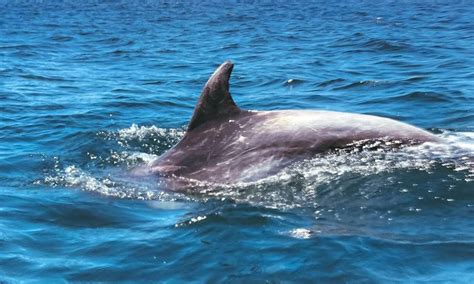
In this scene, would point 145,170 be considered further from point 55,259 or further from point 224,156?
point 55,259

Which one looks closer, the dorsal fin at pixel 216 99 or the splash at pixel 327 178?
the splash at pixel 327 178

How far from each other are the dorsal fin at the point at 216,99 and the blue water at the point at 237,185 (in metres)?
1.17

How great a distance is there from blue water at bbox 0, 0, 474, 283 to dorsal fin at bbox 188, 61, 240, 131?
1173 mm

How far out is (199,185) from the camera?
9.41 metres

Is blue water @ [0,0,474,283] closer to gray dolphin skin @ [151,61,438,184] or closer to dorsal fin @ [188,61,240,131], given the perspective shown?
gray dolphin skin @ [151,61,438,184]

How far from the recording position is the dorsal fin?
957 cm

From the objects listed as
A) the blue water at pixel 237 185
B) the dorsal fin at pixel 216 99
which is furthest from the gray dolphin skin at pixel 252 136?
the blue water at pixel 237 185

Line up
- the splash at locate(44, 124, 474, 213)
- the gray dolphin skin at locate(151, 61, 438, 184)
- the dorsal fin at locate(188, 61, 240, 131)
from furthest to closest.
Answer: the dorsal fin at locate(188, 61, 240, 131)
the gray dolphin skin at locate(151, 61, 438, 184)
the splash at locate(44, 124, 474, 213)

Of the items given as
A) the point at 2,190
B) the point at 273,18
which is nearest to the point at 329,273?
the point at 2,190

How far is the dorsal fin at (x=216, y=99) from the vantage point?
31.4ft

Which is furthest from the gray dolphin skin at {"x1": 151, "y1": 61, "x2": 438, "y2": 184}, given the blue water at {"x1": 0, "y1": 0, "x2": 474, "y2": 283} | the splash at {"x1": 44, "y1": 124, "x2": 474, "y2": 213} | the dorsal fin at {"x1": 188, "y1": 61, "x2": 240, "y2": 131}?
the blue water at {"x1": 0, "y1": 0, "x2": 474, "y2": 283}

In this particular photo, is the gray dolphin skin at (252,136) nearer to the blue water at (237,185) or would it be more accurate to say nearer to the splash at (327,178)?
the splash at (327,178)

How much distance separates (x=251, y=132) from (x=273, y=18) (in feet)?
99.5

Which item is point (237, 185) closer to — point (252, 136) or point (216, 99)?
point (252, 136)
